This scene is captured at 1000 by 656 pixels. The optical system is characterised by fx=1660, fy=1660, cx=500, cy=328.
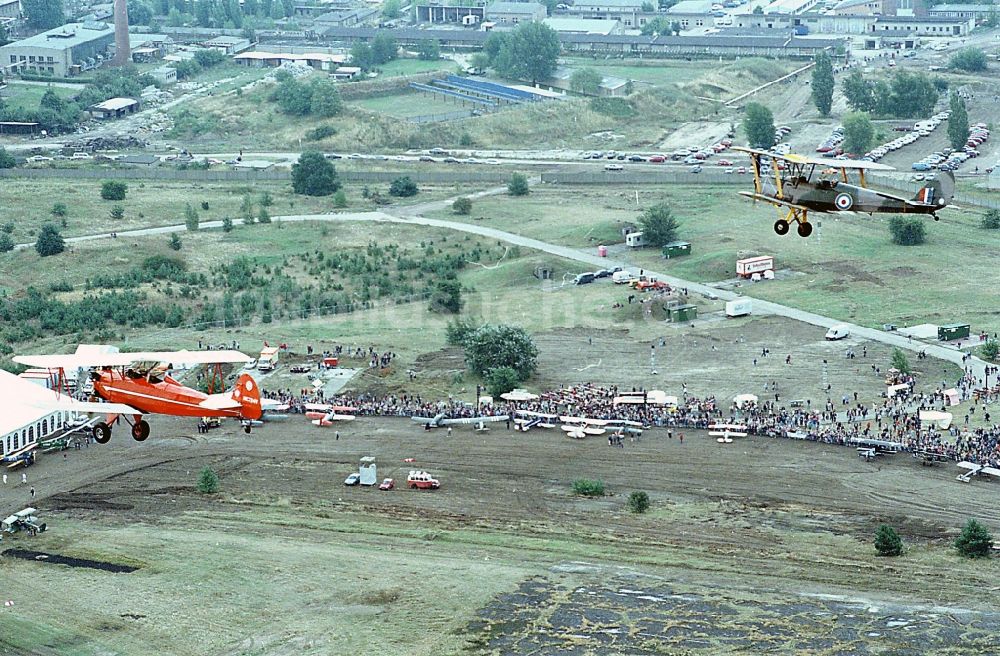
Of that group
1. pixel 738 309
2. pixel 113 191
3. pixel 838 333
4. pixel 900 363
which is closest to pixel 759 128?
pixel 738 309

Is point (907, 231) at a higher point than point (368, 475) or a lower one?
higher

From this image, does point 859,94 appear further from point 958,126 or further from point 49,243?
point 49,243

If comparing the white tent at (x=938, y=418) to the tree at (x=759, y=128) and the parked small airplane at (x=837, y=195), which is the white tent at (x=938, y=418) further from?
the tree at (x=759, y=128)

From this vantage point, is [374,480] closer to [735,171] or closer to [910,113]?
[735,171]

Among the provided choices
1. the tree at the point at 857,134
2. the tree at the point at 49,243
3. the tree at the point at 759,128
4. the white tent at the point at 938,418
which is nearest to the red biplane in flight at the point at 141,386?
the white tent at the point at 938,418

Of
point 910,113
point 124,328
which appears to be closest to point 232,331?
point 124,328
